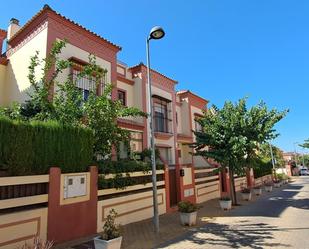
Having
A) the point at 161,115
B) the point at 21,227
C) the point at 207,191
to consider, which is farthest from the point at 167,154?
the point at 21,227

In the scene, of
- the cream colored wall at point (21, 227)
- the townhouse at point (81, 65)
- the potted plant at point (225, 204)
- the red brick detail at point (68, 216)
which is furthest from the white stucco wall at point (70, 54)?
the potted plant at point (225, 204)

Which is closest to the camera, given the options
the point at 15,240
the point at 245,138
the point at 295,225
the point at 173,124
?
the point at 15,240

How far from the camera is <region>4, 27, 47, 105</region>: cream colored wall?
12.0 meters

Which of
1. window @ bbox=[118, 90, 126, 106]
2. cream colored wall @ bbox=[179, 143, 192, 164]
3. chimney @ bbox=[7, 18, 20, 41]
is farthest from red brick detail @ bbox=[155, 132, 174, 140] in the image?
chimney @ bbox=[7, 18, 20, 41]

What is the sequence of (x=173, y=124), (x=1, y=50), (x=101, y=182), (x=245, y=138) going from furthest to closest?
1. (x=173, y=124)
2. (x=1, y=50)
3. (x=245, y=138)
4. (x=101, y=182)

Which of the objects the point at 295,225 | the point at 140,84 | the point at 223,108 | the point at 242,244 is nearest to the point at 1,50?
the point at 140,84

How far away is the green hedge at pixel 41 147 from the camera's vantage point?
6.84m

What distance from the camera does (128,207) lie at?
10266 mm

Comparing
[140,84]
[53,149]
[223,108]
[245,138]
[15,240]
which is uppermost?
[140,84]

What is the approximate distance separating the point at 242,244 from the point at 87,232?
4592 mm

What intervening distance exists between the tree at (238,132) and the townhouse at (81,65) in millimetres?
1995

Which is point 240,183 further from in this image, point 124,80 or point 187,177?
point 124,80

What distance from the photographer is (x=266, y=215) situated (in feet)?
39.5

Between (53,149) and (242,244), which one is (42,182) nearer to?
(53,149)
